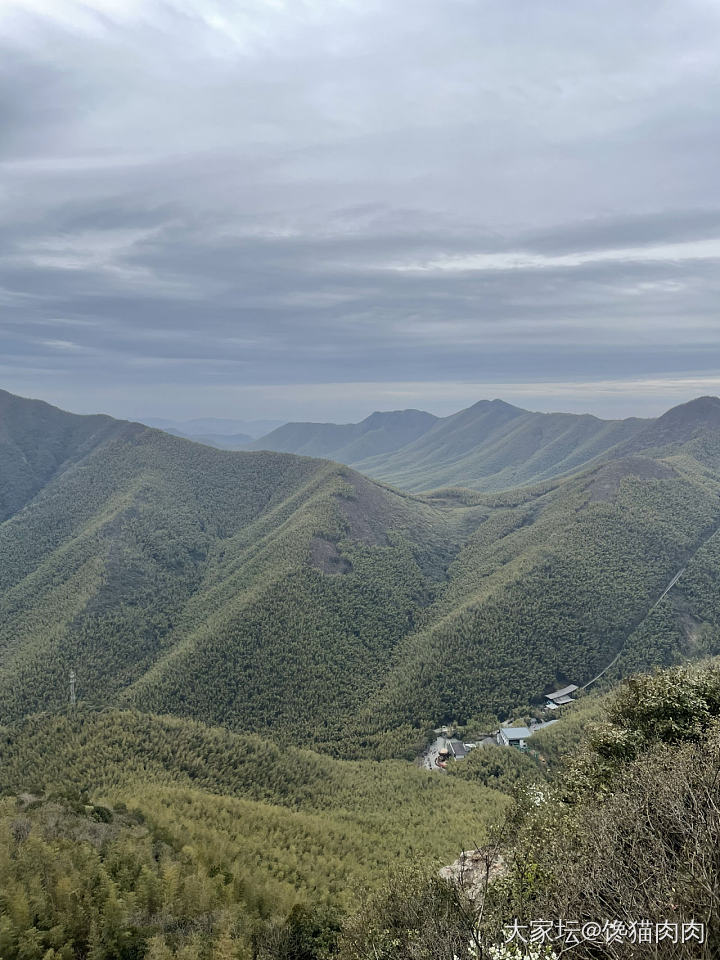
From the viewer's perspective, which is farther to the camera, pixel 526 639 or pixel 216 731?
pixel 526 639

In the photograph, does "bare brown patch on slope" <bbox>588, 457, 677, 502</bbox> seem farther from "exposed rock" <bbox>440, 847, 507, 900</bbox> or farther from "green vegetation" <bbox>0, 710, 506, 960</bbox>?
"exposed rock" <bbox>440, 847, 507, 900</bbox>

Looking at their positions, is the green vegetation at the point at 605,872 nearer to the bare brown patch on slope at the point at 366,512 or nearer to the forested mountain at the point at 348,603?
the forested mountain at the point at 348,603

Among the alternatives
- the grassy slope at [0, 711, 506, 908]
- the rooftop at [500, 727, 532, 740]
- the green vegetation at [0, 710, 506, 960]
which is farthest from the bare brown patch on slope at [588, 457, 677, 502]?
the grassy slope at [0, 711, 506, 908]

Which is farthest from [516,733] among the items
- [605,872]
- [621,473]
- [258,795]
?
[621,473]

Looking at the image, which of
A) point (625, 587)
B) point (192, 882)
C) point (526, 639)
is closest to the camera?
point (192, 882)

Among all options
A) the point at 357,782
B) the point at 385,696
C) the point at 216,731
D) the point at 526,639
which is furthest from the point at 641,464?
the point at 216,731

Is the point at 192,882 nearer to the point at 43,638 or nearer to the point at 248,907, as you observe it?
the point at 248,907

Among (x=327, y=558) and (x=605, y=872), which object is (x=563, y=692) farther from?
(x=605, y=872)
